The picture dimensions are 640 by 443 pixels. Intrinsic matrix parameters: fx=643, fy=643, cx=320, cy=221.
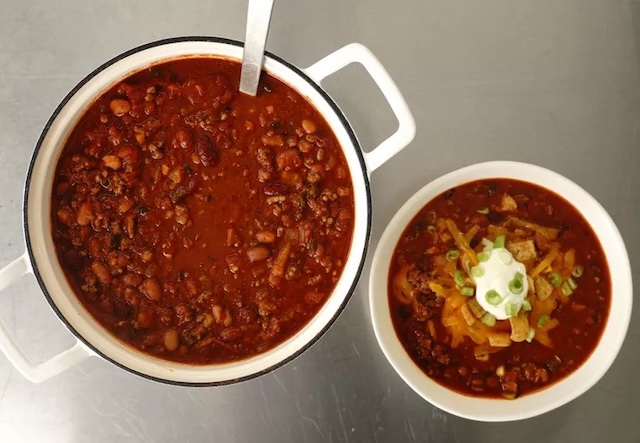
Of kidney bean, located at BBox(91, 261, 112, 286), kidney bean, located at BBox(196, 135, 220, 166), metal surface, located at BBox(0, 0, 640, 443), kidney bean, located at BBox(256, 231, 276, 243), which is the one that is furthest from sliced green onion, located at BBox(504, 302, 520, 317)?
kidney bean, located at BBox(91, 261, 112, 286)

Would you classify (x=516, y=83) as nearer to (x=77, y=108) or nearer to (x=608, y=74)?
(x=608, y=74)

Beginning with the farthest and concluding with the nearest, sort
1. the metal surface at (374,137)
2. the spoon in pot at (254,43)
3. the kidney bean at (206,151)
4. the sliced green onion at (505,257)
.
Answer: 1. the metal surface at (374,137)
2. the sliced green onion at (505,257)
3. the kidney bean at (206,151)
4. the spoon in pot at (254,43)

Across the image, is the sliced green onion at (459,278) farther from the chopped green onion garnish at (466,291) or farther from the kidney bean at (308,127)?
the kidney bean at (308,127)

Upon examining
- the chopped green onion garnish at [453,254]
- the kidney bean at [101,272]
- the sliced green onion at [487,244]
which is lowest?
the kidney bean at [101,272]

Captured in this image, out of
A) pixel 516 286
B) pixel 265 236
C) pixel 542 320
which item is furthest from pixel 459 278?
pixel 265 236

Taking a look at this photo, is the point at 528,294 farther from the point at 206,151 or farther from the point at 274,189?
the point at 206,151

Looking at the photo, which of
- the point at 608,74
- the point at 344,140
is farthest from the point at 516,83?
the point at 344,140

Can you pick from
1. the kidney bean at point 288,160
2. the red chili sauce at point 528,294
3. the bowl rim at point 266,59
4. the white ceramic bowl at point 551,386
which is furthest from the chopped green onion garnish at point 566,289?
the kidney bean at point 288,160
